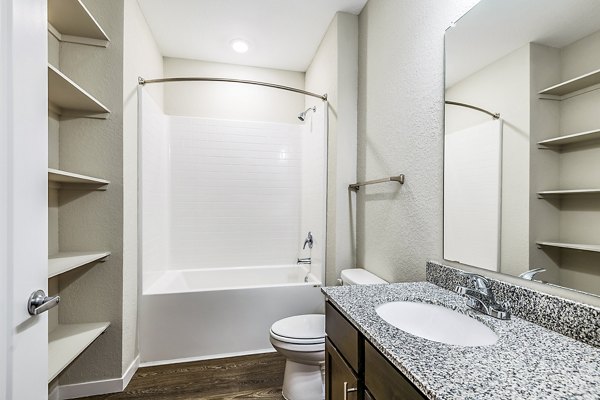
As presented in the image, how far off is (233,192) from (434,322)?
2489mm

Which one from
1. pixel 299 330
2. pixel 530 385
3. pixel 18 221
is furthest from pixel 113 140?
pixel 530 385

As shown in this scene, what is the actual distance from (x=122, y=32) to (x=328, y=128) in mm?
1605

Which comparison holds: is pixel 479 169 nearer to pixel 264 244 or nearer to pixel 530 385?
pixel 530 385

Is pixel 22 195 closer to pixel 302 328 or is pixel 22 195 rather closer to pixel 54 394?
pixel 302 328

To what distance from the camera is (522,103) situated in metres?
0.92

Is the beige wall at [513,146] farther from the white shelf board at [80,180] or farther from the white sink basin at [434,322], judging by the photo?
the white shelf board at [80,180]

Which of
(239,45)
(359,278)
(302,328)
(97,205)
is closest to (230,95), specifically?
(239,45)

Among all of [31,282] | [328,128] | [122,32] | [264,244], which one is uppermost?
[122,32]

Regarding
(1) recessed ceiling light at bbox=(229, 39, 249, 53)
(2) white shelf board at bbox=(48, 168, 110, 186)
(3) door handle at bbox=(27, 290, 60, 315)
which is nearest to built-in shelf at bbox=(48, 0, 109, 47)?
(2) white shelf board at bbox=(48, 168, 110, 186)

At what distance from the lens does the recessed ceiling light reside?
2644 millimetres

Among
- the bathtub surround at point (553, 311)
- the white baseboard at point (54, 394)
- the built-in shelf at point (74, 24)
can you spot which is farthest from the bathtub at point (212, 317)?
the built-in shelf at point (74, 24)

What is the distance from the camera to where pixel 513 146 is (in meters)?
0.95

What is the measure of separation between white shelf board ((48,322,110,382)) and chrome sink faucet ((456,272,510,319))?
184 cm

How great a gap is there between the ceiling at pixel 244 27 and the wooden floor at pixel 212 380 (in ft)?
9.01
